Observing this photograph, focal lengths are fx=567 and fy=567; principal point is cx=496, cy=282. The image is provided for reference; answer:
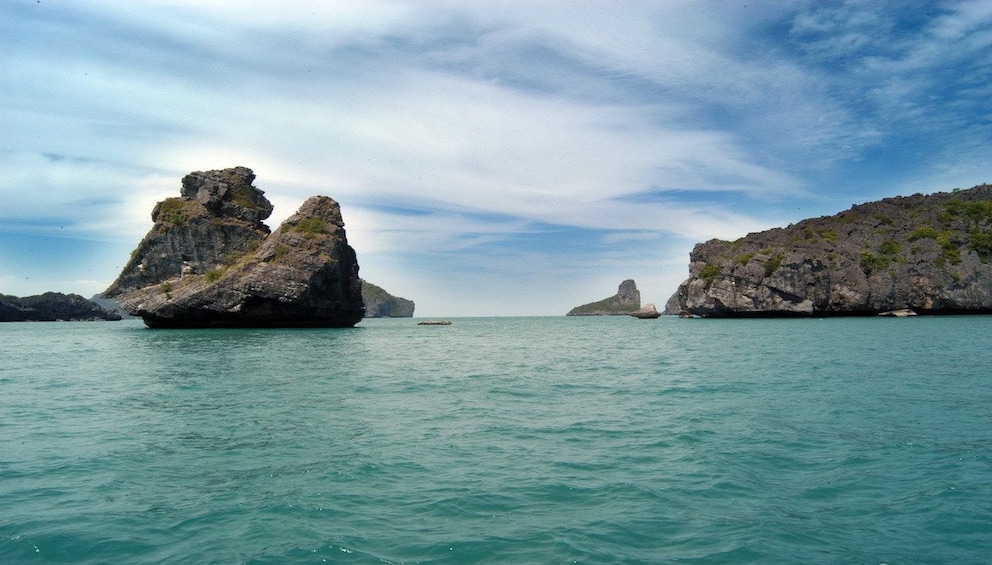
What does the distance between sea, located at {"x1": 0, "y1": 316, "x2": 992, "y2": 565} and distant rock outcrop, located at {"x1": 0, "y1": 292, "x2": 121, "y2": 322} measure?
163246 millimetres

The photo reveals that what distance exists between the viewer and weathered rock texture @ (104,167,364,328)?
74.2m

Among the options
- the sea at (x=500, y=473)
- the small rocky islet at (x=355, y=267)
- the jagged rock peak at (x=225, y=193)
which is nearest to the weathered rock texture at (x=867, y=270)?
the small rocky islet at (x=355, y=267)

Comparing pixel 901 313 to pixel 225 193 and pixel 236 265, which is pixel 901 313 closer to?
pixel 236 265

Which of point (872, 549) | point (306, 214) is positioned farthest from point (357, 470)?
point (306, 214)

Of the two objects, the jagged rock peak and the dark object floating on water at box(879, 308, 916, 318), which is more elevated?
the jagged rock peak

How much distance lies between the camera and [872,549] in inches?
285

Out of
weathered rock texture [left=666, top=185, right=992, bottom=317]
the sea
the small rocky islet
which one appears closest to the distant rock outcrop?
the small rocky islet

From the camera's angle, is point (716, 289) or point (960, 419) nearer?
point (960, 419)

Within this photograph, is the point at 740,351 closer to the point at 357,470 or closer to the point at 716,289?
the point at 357,470

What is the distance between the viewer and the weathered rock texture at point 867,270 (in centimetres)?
11006

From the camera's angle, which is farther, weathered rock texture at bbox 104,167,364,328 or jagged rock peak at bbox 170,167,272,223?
jagged rock peak at bbox 170,167,272,223

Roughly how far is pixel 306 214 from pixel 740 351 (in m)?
67.7

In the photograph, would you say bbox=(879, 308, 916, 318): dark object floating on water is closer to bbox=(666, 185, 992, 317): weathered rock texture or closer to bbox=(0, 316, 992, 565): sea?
bbox=(666, 185, 992, 317): weathered rock texture

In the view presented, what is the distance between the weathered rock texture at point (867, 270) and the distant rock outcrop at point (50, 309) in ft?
534
